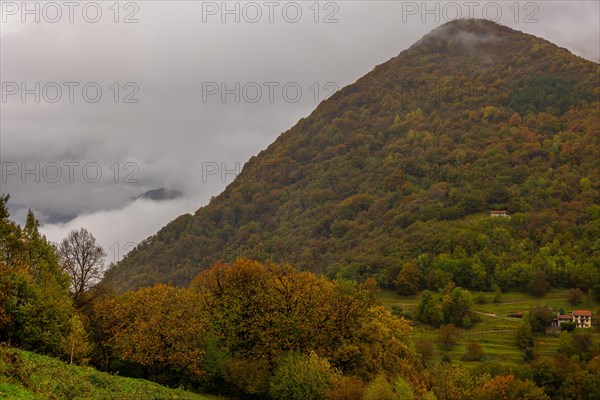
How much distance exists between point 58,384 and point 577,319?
13070cm

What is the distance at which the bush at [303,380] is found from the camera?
1791 inches

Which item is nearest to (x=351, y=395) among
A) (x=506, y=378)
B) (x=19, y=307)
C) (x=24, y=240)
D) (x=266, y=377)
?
(x=266, y=377)

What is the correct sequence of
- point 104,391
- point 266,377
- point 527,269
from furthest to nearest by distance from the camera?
point 527,269
point 266,377
point 104,391

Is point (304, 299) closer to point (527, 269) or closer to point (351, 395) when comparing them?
point (351, 395)

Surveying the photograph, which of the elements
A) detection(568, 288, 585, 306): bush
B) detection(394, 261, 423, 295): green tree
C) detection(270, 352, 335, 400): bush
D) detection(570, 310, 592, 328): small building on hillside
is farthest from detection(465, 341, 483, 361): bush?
detection(270, 352, 335, 400): bush

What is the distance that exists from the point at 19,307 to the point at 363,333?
31124 mm

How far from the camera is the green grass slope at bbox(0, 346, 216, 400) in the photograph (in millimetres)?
24250

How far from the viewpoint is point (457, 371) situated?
7112cm

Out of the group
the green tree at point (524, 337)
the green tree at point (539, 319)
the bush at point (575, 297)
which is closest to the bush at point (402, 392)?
the green tree at point (524, 337)

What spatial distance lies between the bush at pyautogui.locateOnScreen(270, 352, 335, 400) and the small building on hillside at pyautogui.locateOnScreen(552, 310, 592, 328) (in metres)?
102

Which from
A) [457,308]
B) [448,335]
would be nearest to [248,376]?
[448,335]

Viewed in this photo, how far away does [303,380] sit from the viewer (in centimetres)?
4581

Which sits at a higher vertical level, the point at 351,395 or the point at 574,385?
the point at 351,395

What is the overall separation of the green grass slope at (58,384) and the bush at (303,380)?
970 cm
